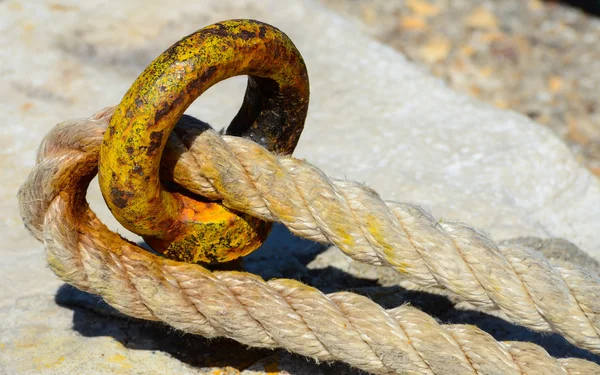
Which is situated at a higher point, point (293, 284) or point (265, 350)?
point (293, 284)

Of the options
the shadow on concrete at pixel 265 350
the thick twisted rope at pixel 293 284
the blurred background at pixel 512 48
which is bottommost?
the shadow on concrete at pixel 265 350

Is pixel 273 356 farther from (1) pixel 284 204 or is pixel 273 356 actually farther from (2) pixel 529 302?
(2) pixel 529 302

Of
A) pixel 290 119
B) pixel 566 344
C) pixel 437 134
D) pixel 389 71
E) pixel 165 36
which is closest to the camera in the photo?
pixel 290 119

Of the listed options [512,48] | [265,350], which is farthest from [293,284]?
[512,48]

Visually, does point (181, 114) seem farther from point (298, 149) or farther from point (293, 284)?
point (298, 149)

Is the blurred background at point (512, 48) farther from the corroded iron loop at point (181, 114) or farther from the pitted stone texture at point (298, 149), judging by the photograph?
the corroded iron loop at point (181, 114)

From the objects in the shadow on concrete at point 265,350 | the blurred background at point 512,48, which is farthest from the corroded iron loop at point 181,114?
the blurred background at point 512,48

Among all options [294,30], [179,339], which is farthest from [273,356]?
[294,30]
